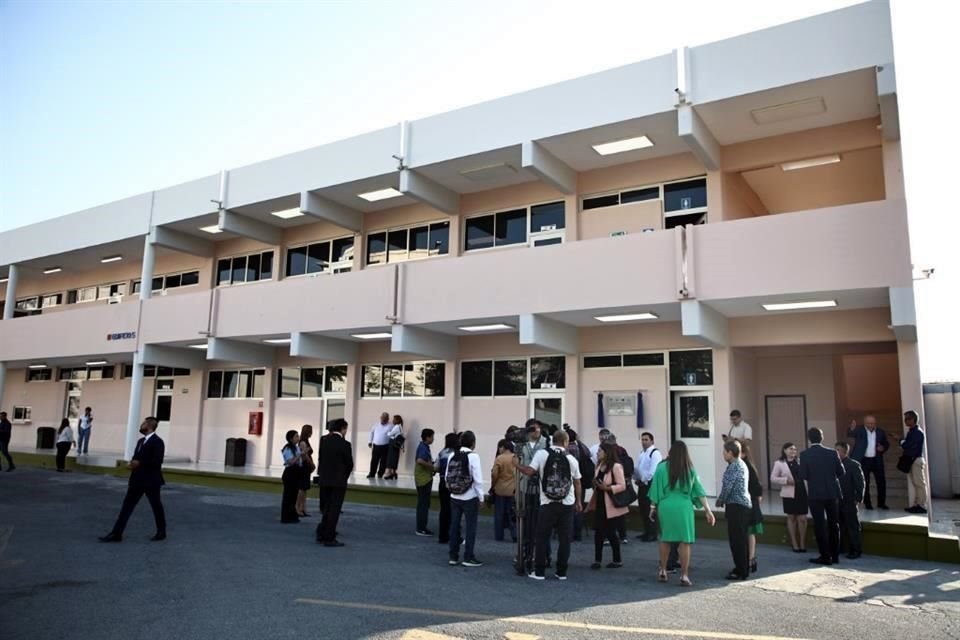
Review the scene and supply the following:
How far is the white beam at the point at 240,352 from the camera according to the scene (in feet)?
67.9

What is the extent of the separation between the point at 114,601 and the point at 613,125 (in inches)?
463

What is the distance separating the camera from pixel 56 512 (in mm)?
13375

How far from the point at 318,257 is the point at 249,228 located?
2128 millimetres

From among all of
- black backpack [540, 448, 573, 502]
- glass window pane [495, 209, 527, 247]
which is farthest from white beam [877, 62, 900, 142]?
black backpack [540, 448, 573, 502]

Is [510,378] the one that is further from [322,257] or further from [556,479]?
[556,479]

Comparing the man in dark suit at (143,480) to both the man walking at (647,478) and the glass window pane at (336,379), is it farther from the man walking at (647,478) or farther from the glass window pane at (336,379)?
the glass window pane at (336,379)

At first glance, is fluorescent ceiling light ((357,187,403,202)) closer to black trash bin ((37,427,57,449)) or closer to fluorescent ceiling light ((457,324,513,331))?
fluorescent ceiling light ((457,324,513,331))

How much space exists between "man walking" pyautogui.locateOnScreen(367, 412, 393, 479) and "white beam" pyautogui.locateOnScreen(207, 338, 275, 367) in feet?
16.6

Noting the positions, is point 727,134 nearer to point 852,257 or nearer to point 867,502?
point 852,257

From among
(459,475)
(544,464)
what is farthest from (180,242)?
(544,464)

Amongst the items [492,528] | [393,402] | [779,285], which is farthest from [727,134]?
[393,402]

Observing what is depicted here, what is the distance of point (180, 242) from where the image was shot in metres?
23.2

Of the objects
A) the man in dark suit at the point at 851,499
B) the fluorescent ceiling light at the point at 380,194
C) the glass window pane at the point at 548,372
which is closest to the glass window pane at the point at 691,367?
the glass window pane at the point at 548,372

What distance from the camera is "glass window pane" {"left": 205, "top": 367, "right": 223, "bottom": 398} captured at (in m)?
23.7
